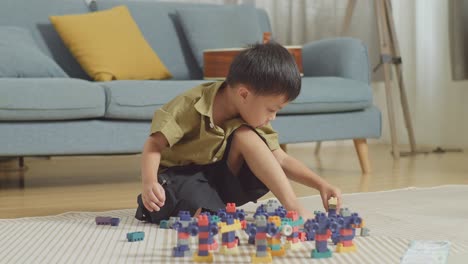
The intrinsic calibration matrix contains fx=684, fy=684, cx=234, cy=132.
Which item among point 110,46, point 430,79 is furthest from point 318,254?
point 430,79

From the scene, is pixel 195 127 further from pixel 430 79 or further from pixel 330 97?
pixel 430 79

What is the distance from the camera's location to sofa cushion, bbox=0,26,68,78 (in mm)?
2602

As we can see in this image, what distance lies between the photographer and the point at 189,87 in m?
2.48

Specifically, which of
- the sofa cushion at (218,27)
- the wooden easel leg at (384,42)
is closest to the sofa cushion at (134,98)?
the sofa cushion at (218,27)

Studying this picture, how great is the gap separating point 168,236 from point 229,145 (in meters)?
0.31

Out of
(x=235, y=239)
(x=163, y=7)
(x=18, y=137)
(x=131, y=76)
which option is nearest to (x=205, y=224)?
(x=235, y=239)

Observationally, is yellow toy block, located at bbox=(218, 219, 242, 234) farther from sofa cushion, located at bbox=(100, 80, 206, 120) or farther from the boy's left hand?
sofa cushion, located at bbox=(100, 80, 206, 120)

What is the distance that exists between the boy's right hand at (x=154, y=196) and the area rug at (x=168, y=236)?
6 cm

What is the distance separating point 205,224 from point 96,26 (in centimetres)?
194

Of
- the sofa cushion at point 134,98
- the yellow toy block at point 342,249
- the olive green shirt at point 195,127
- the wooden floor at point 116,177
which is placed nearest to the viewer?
the yellow toy block at point 342,249

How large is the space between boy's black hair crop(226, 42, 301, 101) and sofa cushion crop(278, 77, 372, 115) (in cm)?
111

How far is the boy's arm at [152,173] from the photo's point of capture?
55.5 inches

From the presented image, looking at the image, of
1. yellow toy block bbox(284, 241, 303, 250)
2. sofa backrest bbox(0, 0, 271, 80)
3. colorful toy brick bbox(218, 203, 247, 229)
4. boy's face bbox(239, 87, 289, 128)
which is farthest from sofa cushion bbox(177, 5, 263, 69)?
yellow toy block bbox(284, 241, 303, 250)

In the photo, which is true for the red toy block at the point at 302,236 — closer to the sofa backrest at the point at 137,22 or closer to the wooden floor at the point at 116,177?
the wooden floor at the point at 116,177
